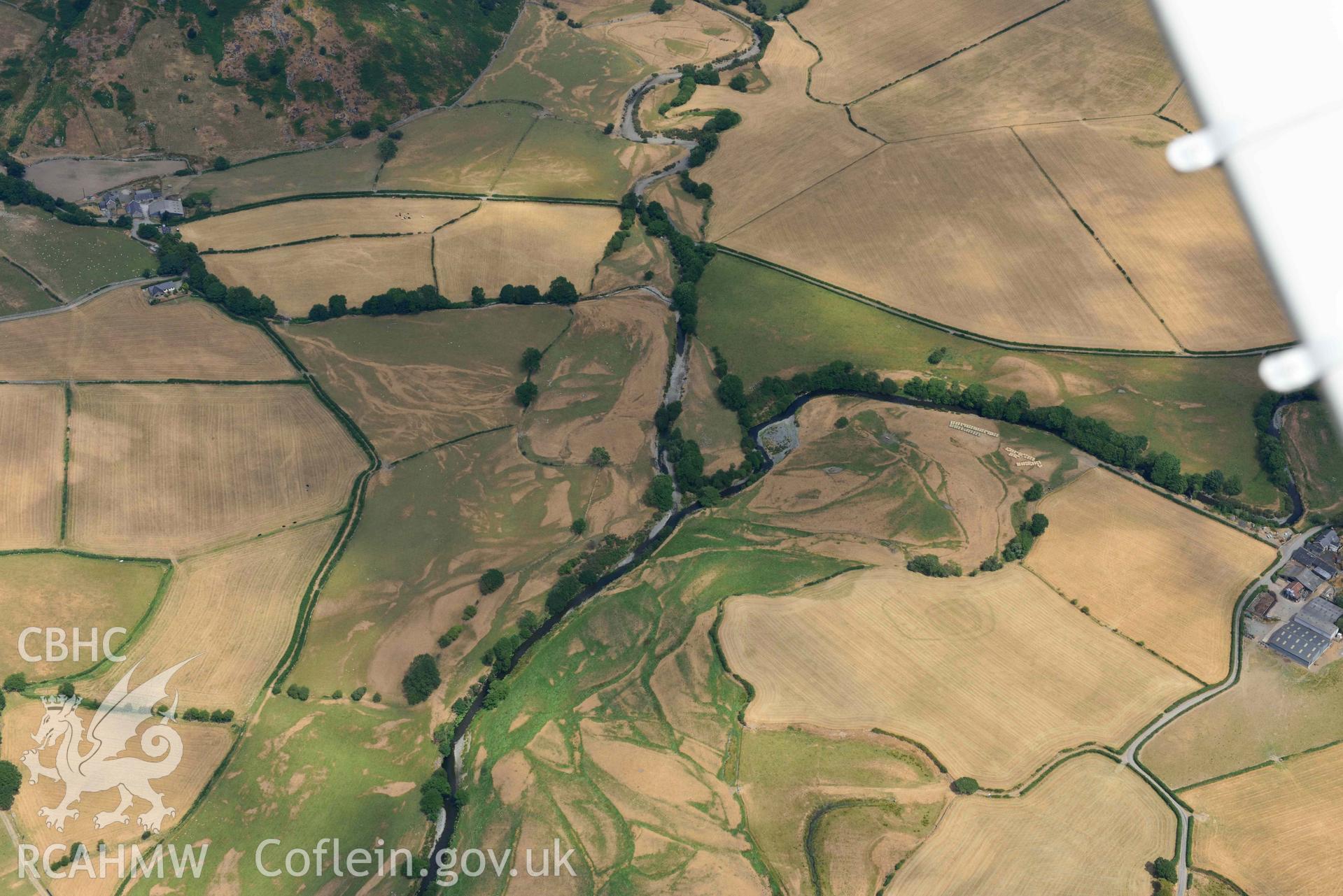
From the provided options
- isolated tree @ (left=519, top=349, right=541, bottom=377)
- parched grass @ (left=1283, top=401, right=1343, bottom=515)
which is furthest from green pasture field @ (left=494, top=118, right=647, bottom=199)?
parched grass @ (left=1283, top=401, right=1343, bottom=515)

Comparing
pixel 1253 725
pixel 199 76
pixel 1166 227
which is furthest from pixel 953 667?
pixel 199 76

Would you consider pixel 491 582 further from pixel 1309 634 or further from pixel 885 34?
pixel 885 34

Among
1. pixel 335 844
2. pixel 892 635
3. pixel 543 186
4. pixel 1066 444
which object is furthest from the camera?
pixel 543 186

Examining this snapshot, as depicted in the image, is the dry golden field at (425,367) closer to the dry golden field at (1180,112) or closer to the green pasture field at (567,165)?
the green pasture field at (567,165)

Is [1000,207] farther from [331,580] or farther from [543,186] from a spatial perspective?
[331,580]

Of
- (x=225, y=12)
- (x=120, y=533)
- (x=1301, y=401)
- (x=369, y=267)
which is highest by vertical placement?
(x=225, y=12)

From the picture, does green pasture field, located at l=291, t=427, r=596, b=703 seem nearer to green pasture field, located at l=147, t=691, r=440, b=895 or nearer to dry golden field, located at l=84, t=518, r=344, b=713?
dry golden field, located at l=84, t=518, r=344, b=713

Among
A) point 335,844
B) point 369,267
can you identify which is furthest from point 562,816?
point 369,267
